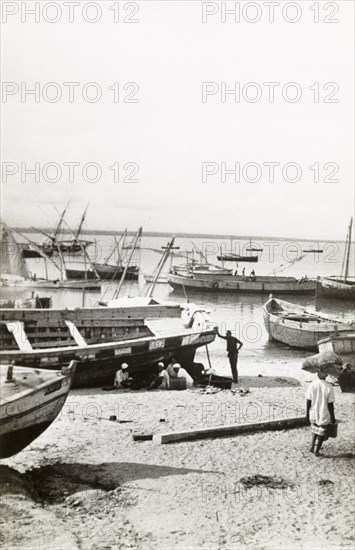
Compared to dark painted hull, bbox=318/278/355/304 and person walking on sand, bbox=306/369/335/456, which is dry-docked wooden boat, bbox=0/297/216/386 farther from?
dark painted hull, bbox=318/278/355/304

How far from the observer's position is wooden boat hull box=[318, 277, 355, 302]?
13.1 m

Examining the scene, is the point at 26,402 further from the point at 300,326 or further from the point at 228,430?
the point at 300,326

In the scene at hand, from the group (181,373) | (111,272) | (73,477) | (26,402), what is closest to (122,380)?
(181,373)

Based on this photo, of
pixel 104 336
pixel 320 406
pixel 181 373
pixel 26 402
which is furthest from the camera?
pixel 104 336

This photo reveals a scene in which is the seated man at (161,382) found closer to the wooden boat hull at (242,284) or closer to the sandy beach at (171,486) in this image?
the sandy beach at (171,486)

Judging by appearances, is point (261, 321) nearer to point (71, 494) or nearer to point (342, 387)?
point (342, 387)

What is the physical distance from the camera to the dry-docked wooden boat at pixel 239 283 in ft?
60.9

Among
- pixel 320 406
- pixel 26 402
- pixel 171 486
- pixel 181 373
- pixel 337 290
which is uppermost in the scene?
pixel 337 290

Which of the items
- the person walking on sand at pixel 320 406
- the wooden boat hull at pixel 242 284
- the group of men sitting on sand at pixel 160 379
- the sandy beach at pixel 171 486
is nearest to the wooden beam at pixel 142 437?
the sandy beach at pixel 171 486

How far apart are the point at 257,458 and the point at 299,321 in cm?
640

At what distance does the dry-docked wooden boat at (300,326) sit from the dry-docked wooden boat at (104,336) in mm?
2443

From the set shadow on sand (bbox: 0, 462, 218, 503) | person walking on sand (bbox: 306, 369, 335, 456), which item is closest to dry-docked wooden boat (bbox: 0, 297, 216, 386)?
shadow on sand (bbox: 0, 462, 218, 503)

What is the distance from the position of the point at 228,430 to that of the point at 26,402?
2.58m

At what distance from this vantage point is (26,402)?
5105 mm
